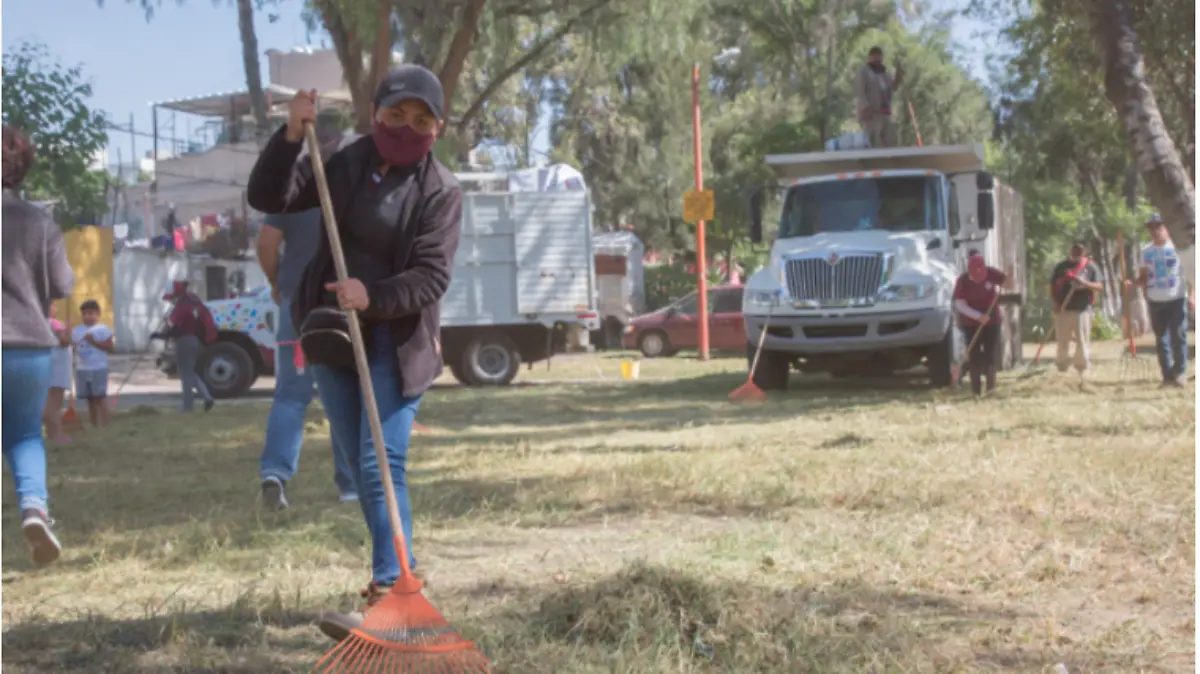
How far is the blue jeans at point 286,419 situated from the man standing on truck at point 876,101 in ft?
39.2

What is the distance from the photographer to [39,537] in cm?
566

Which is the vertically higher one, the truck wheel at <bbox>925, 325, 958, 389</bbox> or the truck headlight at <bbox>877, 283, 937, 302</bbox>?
the truck headlight at <bbox>877, 283, 937, 302</bbox>

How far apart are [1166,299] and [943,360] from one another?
7.86 ft

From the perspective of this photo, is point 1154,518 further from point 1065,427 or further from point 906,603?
point 1065,427

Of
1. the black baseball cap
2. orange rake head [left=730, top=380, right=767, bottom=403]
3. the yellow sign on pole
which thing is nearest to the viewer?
the black baseball cap

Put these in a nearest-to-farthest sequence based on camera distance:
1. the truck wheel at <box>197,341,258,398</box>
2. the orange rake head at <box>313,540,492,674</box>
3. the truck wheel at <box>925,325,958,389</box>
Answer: the orange rake head at <box>313,540,492,674</box> < the truck wheel at <box>925,325,958,389</box> < the truck wheel at <box>197,341,258,398</box>

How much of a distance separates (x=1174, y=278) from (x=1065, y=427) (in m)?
4.63

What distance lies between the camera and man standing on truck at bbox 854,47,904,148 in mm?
18391

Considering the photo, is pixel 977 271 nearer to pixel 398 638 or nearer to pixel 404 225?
pixel 404 225

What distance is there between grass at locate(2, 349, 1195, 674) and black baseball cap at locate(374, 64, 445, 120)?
1646 mm

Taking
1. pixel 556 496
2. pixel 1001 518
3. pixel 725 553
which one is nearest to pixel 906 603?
pixel 725 553

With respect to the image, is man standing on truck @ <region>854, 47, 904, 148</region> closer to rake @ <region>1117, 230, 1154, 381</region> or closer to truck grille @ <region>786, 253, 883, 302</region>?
truck grille @ <region>786, 253, 883, 302</region>

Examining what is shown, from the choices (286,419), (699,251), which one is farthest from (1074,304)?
(286,419)

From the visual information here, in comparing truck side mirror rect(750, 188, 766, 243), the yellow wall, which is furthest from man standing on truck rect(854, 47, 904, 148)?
the yellow wall
